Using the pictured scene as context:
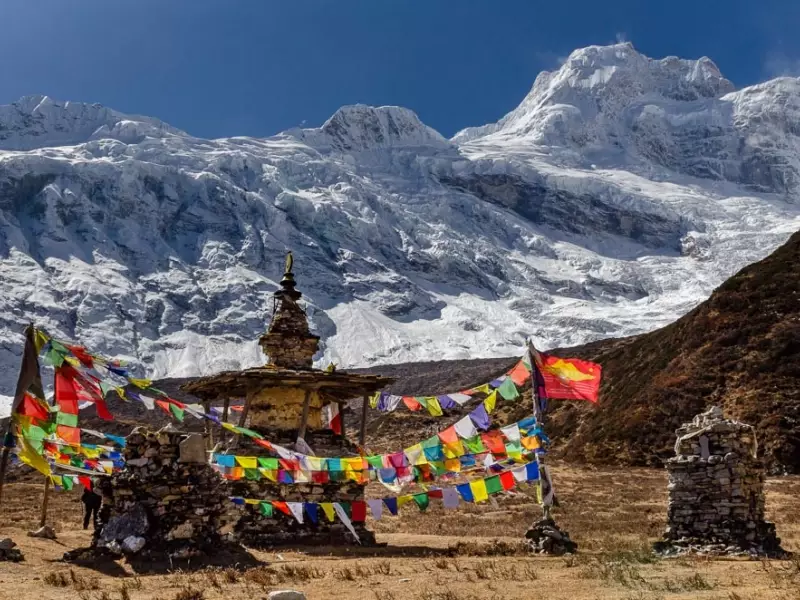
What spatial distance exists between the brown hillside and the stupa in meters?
20.6

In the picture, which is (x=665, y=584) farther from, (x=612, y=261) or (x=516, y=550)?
(x=612, y=261)

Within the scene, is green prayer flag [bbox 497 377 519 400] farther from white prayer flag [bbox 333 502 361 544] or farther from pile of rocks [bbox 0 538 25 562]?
pile of rocks [bbox 0 538 25 562]

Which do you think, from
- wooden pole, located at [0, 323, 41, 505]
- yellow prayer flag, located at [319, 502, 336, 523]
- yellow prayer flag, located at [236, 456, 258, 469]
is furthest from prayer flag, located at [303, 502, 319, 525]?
wooden pole, located at [0, 323, 41, 505]

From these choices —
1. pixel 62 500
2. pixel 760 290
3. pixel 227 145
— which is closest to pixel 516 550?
pixel 62 500

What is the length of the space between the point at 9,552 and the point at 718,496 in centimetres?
1131

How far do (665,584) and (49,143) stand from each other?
186 metres

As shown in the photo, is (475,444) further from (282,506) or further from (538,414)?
(282,506)

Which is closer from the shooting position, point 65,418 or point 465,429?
→ point 65,418

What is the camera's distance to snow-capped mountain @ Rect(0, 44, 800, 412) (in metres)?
117

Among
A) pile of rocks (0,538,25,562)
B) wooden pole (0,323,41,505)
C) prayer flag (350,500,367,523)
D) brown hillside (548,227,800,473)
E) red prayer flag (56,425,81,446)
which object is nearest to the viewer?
pile of rocks (0,538,25,562)

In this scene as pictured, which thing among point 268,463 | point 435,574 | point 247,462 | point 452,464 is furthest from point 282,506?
point 435,574

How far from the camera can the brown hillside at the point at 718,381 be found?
115ft

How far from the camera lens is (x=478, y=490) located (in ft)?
48.0

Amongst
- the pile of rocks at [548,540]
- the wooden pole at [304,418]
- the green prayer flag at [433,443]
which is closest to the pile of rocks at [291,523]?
the wooden pole at [304,418]
